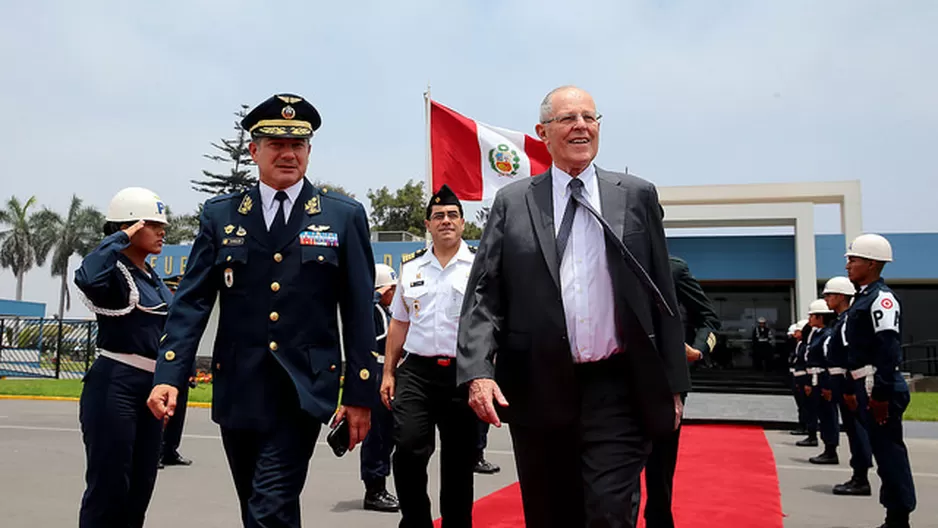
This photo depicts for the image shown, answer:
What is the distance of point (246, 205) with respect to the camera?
3426 millimetres

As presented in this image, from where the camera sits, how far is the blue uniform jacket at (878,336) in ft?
20.1

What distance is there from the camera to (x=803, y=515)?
6777 millimetres

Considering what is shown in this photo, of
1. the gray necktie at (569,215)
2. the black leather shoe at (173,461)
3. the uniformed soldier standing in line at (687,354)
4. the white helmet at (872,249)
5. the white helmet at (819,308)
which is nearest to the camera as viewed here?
the gray necktie at (569,215)

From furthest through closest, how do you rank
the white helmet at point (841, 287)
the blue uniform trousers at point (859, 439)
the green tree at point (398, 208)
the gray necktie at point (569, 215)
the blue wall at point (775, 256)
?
the green tree at point (398, 208), the blue wall at point (775, 256), the white helmet at point (841, 287), the blue uniform trousers at point (859, 439), the gray necktie at point (569, 215)

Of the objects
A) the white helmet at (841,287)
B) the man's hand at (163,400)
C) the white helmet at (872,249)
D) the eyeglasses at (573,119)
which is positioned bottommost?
the man's hand at (163,400)

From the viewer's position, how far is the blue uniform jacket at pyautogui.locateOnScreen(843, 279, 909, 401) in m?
6.13

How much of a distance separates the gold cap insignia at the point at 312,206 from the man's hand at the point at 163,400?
88 centimetres

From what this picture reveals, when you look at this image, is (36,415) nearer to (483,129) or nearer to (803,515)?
(483,129)

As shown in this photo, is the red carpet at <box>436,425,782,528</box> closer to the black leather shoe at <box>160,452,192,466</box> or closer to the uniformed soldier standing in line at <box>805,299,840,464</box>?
the uniformed soldier standing in line at <box>805,299,840,464</box>

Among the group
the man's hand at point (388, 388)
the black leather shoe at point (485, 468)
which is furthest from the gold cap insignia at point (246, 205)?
the black leather shoe at point (485, 468)

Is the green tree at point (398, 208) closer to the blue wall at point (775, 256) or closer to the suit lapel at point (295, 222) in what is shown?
the blue wall at point (775, 256)

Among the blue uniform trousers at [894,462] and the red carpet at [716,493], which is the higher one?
the blue uniform trousers at [894,462]

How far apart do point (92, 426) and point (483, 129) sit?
7.57 m

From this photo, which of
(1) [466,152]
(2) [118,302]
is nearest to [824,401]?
(1) [466,152]
